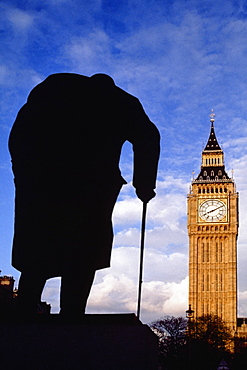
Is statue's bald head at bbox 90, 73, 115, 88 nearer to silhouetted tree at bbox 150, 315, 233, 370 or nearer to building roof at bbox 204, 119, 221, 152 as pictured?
silhouetted tree at bbox 150, 315, 233, 370

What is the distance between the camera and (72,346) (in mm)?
5398

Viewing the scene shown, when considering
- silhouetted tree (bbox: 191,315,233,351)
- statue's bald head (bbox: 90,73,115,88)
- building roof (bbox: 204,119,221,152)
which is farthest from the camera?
building roof (bbox: 204,119,221,152)

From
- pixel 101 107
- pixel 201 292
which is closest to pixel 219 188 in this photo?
pixel 201 292

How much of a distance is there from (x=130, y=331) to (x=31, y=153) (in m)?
2.22

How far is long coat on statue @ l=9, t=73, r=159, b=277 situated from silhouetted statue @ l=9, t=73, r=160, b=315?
1 cm

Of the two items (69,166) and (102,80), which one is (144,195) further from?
(102,80)

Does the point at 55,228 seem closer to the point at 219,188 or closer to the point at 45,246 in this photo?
the point at 45,246

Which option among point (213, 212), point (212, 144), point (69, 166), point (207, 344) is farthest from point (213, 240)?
point (69, 166)

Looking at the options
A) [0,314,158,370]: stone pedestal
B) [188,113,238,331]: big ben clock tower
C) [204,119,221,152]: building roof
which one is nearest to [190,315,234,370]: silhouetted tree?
[188,113,238,331]: big ben clock tower

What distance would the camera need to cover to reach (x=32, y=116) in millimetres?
6734

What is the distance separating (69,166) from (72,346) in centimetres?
197

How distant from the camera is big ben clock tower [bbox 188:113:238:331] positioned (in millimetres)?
83812

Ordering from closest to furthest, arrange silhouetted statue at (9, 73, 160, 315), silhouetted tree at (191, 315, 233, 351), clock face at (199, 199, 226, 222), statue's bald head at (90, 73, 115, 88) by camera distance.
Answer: silhouetted statue at (9, 73, 160, 315), statue's bald head at (90, 73, 115, 88), silhouetted tree at (191, 315, 233, 351), clock face at (199, 199, 226, 222)

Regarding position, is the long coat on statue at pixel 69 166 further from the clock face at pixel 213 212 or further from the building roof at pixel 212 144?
the building roof at pixel 212 144
